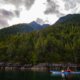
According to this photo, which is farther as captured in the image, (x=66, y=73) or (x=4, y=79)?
(x=66, y=73)

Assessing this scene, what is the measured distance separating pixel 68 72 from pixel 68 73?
1198mm

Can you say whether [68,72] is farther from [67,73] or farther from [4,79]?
[4,79]

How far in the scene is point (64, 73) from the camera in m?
141

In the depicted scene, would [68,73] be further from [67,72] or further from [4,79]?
[4,79]

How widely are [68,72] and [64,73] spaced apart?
14.0 feet

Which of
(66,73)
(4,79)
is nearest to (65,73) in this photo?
(66,73)

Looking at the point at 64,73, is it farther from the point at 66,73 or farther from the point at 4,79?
the point at 4,79

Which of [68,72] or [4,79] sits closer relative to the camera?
[4,79]

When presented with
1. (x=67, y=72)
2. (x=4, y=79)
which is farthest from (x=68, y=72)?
(x=4, y=79)

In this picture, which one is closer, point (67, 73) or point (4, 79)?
point (4, 79)

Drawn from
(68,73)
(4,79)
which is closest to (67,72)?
(68,73)

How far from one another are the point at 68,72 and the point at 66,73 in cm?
318

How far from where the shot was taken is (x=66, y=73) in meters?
141

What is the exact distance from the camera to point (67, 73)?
142 m
